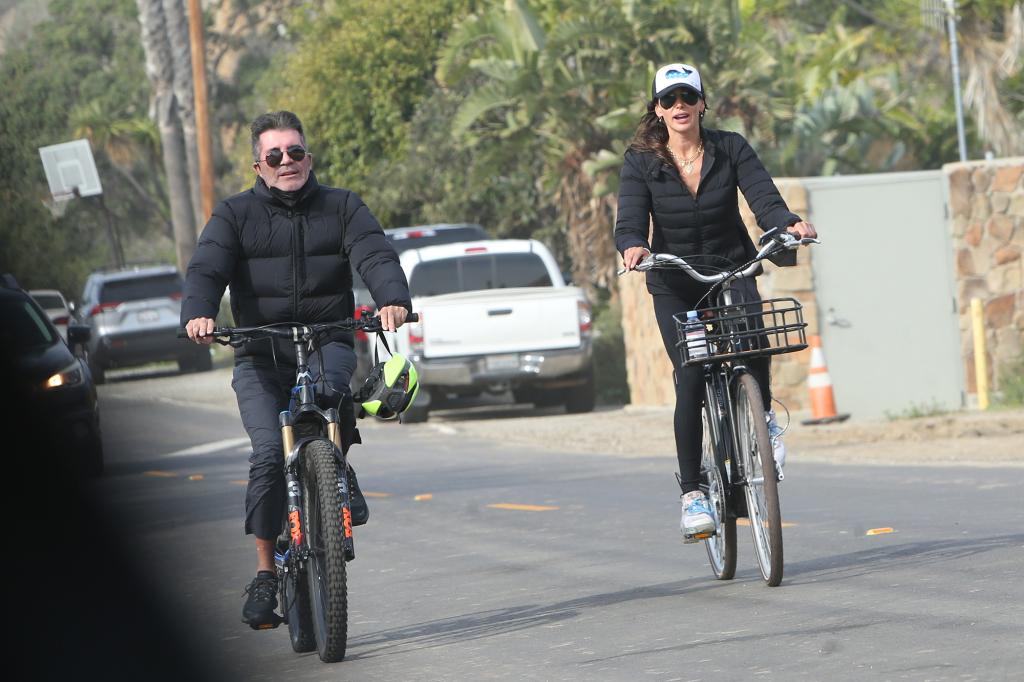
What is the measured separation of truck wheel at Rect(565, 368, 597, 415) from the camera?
2041cm

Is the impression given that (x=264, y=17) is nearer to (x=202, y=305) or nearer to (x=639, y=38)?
(x=639, y=38)

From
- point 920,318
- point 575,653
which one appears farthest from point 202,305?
point 920,318

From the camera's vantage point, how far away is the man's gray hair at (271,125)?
22.3 ft

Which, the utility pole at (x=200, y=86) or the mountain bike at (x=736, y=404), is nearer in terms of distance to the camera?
the mountain bike at (x=736, y=404)

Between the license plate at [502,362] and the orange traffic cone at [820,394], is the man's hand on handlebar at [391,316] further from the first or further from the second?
the license plate at [502,362]

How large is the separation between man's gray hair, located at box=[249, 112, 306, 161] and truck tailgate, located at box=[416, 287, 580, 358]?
12263mm

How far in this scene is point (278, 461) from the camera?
6.62m

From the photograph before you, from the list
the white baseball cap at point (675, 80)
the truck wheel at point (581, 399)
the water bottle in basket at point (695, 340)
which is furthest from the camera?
the truck wheel at point (581, 399)

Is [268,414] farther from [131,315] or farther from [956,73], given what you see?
[131,315]

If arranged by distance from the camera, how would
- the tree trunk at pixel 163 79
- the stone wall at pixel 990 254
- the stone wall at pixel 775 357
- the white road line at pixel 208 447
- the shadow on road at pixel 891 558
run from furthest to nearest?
the tree trunk at pixel 163 79, the white road line at pixel 208 447, the stone wall at pixel 990 254, the stone wall at pixel 775 357, the shadow on road at pixel 891 558

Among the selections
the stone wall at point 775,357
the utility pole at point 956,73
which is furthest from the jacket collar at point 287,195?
the utility pole at point 956,73

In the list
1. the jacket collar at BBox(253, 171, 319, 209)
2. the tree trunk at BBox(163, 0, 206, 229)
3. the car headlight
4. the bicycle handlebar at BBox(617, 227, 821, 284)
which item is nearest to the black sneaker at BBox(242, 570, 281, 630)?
the jacket collar at BBox(253, 171, 319, 209)

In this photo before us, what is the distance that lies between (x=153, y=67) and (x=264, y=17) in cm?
1561

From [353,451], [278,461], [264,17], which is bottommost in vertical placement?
[353,451]
